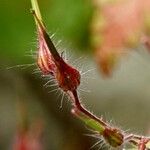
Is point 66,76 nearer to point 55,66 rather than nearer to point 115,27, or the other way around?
point 55,66

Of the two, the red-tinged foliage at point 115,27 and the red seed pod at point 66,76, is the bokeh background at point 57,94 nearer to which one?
the red-tinged foliage at point 115,27

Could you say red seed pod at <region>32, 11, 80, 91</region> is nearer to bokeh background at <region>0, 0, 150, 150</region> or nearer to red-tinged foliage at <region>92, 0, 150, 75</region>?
red-tinged foliage at <region>92, 0, 150, 75</region>

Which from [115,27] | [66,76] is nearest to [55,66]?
[66,76]

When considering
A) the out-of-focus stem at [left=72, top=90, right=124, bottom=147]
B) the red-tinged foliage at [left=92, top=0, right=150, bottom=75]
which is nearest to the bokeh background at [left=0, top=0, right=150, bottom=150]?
the red-tinged foliage at [left=92, top=0, right=150, bottom=75]

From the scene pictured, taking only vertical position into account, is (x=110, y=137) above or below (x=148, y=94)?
above

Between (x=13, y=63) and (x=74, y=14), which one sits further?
(x=13, y=63)

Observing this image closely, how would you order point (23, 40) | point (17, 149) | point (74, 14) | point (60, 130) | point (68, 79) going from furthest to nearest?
point (60, 130) → point (23, 40) → point (74, 14) → point (17, 149) → point (68, 79)

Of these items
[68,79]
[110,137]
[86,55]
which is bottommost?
[86,55]

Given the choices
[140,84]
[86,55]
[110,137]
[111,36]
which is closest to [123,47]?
[111,36]

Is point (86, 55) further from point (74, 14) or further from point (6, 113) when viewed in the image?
point (6, 113)
